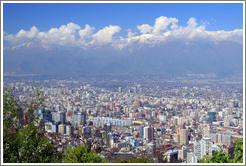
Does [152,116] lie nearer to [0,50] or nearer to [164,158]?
[164,158]

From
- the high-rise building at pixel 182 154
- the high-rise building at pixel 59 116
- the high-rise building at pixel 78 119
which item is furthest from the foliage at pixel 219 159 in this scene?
the high-rise building at pixel 59 116

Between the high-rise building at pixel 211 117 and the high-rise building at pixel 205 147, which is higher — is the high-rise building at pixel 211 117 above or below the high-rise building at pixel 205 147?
above

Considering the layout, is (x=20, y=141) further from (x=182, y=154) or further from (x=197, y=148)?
(x=197, y=148)

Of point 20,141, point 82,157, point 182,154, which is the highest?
point 20,141

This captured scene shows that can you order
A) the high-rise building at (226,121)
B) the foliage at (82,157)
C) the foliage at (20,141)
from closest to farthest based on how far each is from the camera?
the foliage at (82,157) < the foliage at (20,141) < the high-rise building at (226,121)

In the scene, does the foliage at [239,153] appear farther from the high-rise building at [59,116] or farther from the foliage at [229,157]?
the high-rise building at [59,116]

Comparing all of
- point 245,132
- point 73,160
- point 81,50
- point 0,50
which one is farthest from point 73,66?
point 245,132

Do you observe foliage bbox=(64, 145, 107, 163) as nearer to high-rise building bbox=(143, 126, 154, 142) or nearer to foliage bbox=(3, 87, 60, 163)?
foliage bbox=(3, 87, 60, 163)

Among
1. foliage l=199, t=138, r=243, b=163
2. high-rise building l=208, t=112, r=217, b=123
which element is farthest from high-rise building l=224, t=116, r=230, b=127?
foliage l=199, t=138, r=243, b=163

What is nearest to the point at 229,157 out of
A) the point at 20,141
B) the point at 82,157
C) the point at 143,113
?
the point at 82,157
